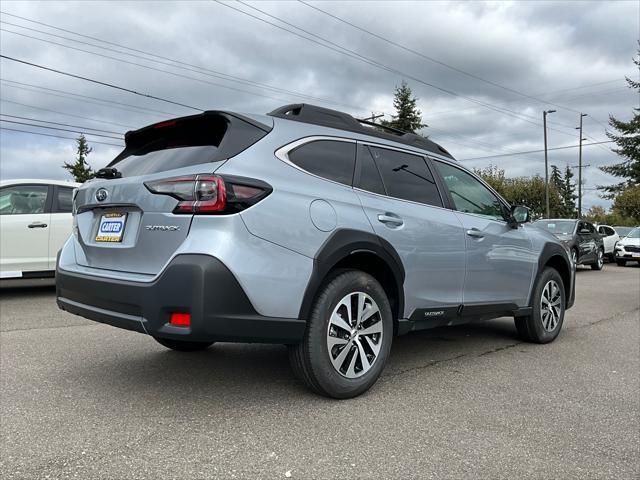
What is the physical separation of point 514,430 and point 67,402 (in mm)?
2779

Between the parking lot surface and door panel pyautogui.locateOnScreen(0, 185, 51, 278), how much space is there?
314 cm

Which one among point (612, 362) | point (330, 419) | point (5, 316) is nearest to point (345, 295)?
point (330, 419)

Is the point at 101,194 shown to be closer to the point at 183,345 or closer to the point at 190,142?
the point at 190,142

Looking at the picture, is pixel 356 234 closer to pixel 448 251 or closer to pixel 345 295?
pixel 345 295

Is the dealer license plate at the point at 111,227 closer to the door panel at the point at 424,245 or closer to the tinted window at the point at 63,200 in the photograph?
the door panel at the point at 424,245

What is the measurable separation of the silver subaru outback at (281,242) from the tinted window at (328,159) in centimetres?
1

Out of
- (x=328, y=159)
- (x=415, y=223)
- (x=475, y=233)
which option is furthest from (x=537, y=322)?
(x=328, y=159)

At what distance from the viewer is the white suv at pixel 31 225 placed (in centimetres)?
794

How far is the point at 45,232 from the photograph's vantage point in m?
8.20

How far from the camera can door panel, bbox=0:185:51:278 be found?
7922mm

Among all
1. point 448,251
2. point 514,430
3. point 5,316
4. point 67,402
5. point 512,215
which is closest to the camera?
point 514,430

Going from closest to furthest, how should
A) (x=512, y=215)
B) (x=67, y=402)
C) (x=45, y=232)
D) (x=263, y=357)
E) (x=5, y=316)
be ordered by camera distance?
(x=67, y=402) → (x=263, y=357) → (x=512, y=215) → (x=5, y=316) → (x=45, y=232)

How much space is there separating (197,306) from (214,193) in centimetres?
63

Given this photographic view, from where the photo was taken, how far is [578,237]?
1598 cm
